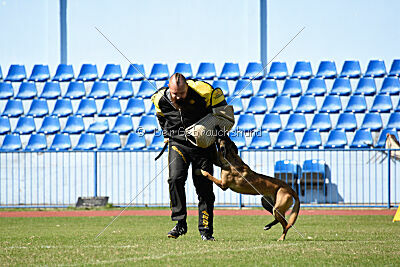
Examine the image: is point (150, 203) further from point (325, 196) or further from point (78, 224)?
point (78, 224)

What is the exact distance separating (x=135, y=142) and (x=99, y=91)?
244cm

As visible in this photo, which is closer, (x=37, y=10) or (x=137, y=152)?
(x=137, y=152)

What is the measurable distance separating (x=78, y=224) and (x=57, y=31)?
11641mm

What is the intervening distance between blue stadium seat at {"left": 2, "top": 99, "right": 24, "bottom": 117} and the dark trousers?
523 inches

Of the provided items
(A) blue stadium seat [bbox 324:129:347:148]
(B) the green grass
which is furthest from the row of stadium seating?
(B) the green grass

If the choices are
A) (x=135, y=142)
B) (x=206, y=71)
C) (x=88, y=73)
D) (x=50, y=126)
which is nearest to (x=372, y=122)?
(x=206, y=71)

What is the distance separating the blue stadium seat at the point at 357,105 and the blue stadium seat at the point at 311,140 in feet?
4.40

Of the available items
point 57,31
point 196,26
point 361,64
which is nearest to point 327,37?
point 361,64

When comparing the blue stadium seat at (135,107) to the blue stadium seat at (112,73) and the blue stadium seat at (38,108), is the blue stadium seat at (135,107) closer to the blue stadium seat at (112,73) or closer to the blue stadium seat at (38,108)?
the blue stadium seat at (112,73)

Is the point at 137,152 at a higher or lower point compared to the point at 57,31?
lower

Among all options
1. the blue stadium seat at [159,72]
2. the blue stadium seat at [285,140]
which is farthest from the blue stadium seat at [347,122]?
the blue stadium seat at [159,72]

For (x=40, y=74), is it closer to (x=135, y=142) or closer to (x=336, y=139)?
(x=135, y=142)

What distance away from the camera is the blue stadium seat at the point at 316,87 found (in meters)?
18.4

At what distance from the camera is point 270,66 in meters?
19.0
